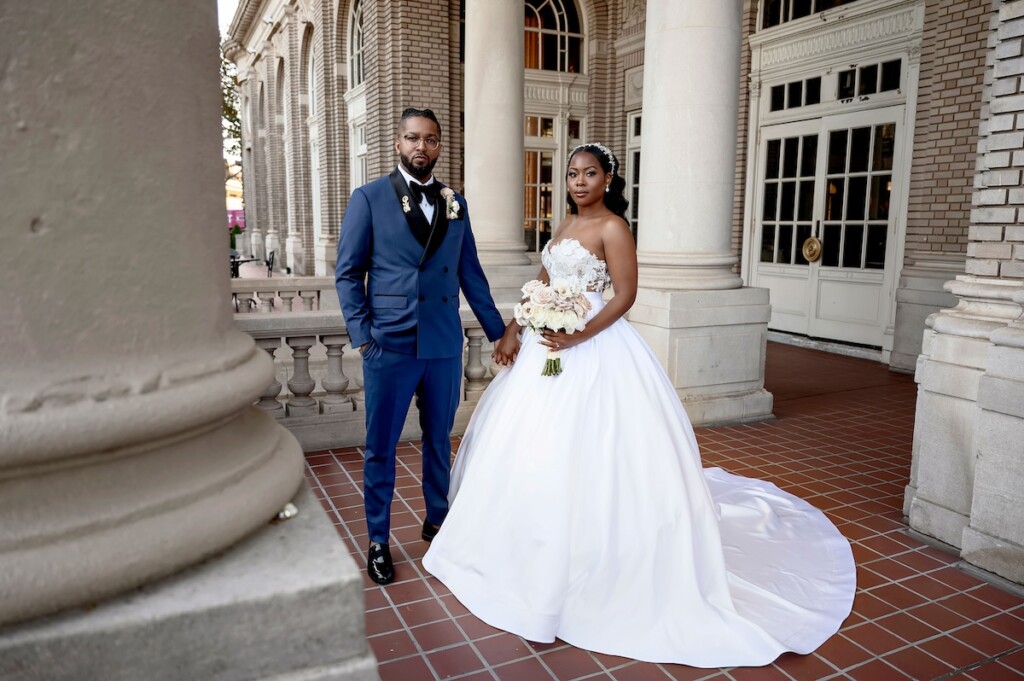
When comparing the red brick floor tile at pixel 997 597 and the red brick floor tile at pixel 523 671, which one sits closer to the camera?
the red brick floor tile at pixel 523 671

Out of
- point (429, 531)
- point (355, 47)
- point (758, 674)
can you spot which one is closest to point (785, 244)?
point (429, 531)

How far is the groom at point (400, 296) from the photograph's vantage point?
343 centimetres

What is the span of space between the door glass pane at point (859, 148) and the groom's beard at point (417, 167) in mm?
7784

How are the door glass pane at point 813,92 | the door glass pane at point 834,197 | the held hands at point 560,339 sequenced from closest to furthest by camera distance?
1. the held hands at point 560,339
2. the door glass pane at point 834,197
3. the door glass pane at point 813,92

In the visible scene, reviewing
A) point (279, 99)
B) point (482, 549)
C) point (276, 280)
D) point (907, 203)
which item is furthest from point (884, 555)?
point (279, 99)

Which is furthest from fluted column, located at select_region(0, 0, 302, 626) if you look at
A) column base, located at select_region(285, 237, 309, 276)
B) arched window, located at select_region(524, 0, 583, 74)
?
column base, located at select_region(285, 237, 309, 276)

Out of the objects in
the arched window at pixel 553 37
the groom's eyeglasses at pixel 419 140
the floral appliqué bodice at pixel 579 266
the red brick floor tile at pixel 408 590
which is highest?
the arched window at pixel 553 37

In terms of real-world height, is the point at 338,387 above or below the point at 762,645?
above

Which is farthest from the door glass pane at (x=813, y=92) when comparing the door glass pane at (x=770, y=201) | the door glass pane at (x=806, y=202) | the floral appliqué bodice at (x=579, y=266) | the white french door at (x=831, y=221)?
the floral appliqué bodice at (x=579, y=266)

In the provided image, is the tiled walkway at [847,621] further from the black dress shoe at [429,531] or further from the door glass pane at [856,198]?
the door glass pane at [856,198]

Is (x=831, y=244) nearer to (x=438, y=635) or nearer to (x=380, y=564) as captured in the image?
(x=380, y=564)

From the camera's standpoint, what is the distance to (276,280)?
36.7ft

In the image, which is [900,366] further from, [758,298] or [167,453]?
[167,453]

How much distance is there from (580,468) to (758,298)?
388cm
